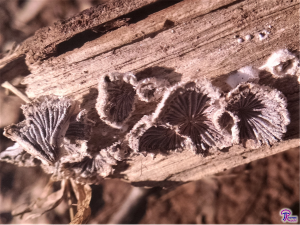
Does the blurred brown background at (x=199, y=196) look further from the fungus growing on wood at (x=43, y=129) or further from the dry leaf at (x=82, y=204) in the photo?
the fungus growing on wood at (x=43, y=129)

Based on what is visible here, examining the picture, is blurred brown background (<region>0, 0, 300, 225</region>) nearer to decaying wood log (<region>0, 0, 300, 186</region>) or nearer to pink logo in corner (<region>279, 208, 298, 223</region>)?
pink logo in corner (<region>279, 208, 298, 223</region>)

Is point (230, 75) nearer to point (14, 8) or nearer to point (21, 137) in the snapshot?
point (21, 137)

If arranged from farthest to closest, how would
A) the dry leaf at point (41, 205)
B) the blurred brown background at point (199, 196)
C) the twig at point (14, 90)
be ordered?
1. the blurred brown background at point (199, 196)
2. the dry leaf at point (41, 205)
3. the twig at point (14, 90)

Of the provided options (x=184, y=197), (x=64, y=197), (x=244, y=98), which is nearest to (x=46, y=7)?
(x=64, y=197)

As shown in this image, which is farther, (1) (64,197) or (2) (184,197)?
(2) (184,197)

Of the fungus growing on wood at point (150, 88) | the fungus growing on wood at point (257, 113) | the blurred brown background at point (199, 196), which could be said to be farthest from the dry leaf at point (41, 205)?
the fungus growing on wood at point (257, 113)

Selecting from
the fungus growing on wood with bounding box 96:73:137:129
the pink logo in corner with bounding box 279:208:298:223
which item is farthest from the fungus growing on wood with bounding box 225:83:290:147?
the pink logo in corner with bounding box 279:208:298:223

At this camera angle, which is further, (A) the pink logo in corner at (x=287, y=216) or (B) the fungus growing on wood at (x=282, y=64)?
(A) the pink logo in corner at (x=287, y=216)
